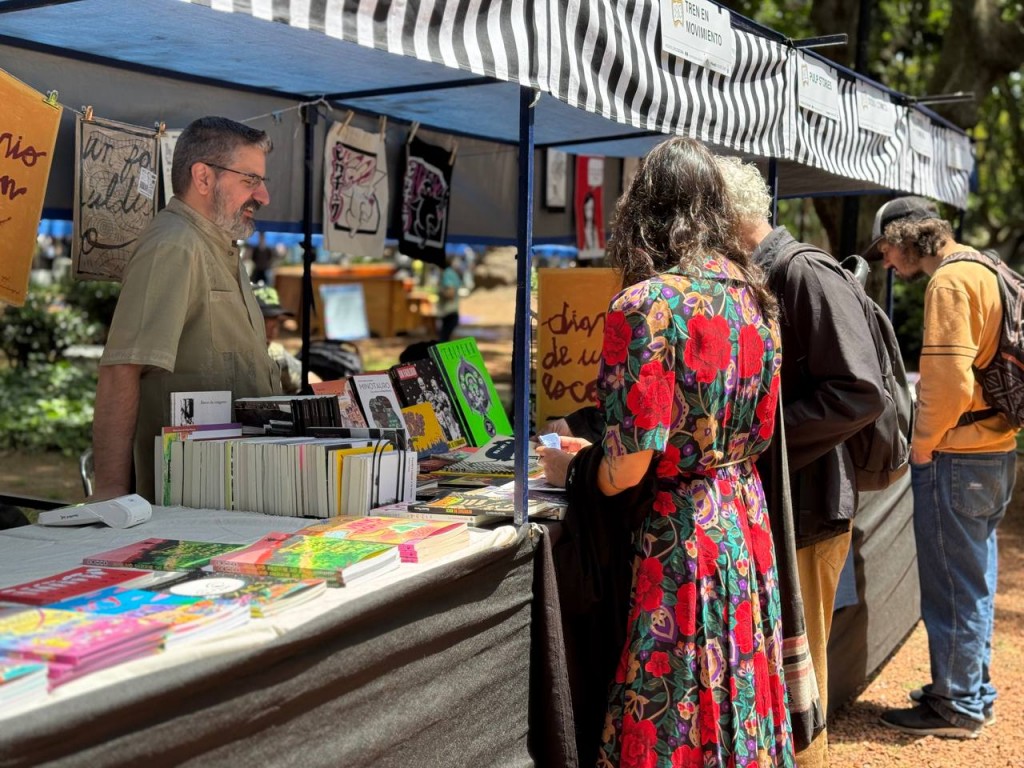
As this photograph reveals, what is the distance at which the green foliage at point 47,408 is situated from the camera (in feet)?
34.3

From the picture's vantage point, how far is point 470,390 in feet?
12.8

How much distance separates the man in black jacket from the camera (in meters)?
2.86

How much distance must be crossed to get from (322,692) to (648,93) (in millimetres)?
1675

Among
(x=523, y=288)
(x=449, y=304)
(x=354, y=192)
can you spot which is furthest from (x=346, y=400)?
(x=449, y=304)

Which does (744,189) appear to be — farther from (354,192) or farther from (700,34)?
(354,192)

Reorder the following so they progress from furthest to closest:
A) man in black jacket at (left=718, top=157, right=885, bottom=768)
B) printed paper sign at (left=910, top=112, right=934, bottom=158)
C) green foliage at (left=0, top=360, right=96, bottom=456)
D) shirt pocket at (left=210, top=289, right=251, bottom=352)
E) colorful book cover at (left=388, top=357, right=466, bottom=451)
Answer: green foliage at (left=0, top=360, right=96, bottom=456)
printed paper sign at (left=910, top=112, right=934, bottom=158)
colorful book cover at (left=388, top=357, right=466, bottom=451)
shirt pocket at (left=210, top=289, right=251, bottom=352)
man in black jacket at (left=718, top=157, right=885, bottom=768)

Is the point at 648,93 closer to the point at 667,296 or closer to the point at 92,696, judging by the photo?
the point at 667,296

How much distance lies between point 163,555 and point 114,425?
89 centimetres

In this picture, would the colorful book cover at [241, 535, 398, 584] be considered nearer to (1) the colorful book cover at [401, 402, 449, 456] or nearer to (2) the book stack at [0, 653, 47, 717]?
(2) the book stack at [0, 653, 47, 717]

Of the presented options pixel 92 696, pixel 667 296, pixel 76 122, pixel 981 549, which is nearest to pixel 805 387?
pixel 667 296

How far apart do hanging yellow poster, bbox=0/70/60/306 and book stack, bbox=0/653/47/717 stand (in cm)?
182

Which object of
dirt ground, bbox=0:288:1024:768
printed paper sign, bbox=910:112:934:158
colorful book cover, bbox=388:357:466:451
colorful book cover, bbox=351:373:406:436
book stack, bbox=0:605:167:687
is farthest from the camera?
printed paper sign, bbox=910:112:934:158

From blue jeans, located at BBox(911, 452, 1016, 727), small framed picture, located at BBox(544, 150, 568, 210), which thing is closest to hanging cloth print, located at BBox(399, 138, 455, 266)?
small framed picture, located at BBox(544, 150, 568, 210)

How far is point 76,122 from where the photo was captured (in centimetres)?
340
